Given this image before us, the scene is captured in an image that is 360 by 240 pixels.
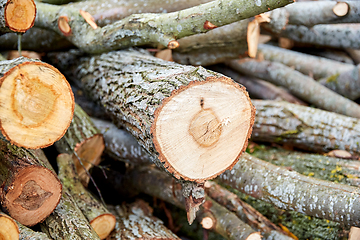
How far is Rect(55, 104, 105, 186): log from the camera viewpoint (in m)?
2.16

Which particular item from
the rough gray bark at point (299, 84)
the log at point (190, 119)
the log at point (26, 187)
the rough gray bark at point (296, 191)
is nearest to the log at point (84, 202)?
the log at point (26, 187)

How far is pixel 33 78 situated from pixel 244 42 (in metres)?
1.88

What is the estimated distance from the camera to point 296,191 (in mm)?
1842

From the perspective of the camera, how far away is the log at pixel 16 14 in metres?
1.77

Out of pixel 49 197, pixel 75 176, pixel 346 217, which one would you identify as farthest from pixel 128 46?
pixel 346 217

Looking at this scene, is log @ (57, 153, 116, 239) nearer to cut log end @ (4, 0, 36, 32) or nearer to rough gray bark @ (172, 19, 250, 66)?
cut log end @ (4, 0, 36, 32)

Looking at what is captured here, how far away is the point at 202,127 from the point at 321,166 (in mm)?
1338

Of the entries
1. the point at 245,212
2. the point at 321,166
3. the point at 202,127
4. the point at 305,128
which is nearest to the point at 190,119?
the point at 202,127

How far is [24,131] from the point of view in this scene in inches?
54.0

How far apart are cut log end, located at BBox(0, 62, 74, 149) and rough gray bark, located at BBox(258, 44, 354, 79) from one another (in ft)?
9.05

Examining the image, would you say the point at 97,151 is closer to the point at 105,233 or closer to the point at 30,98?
the point at 105,233

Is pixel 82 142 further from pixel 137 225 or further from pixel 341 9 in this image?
pixel 341 9

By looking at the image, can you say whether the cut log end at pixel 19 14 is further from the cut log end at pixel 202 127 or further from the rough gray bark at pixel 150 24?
the cut log end at pixel 202 127

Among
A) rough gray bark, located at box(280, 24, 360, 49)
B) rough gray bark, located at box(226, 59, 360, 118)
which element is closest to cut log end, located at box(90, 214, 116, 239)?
rough gray bark, located at box(226, 59, 360, 118)
